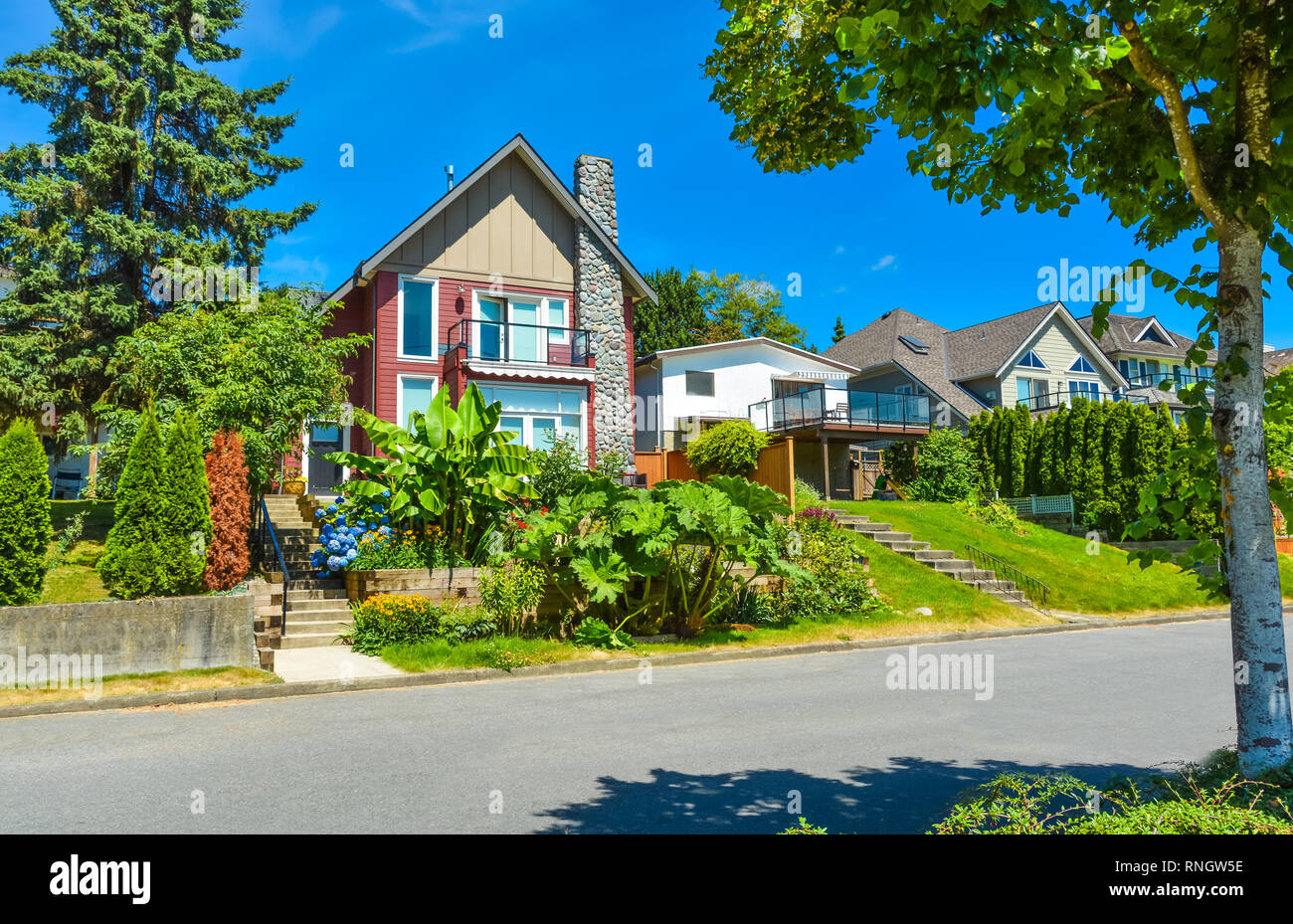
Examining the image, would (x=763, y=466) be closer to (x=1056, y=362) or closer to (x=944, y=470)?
(x=944, y=470)

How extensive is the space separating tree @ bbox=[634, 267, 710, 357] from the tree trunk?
4523 cm

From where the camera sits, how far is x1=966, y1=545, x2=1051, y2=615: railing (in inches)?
781

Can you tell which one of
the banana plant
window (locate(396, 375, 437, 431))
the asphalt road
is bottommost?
the asphalt road

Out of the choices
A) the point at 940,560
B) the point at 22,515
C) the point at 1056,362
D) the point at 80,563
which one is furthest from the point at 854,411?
the point at 22,515

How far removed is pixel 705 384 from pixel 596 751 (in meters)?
28.9

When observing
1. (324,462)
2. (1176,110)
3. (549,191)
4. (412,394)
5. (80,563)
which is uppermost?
(549,191)

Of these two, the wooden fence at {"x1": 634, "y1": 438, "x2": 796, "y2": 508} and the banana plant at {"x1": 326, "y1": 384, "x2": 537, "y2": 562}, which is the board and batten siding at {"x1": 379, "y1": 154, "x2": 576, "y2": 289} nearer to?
the wooden fence at {"x1": 634, "y1": 438, "x2": 796, "y2": 508}

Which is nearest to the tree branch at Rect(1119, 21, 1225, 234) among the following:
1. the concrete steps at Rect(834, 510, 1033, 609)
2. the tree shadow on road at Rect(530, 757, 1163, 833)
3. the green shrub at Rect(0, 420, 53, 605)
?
the tree shadow on road at Rect(530, 757, 1163, 833)

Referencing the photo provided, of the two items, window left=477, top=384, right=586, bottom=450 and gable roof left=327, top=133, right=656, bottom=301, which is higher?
gable roof left=327, top=133, right=656, bottom=301

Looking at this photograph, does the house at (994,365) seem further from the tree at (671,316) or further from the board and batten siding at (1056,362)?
the tree at (671,316)

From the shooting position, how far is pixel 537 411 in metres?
24.1

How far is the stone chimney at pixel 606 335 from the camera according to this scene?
25172 millimetres
